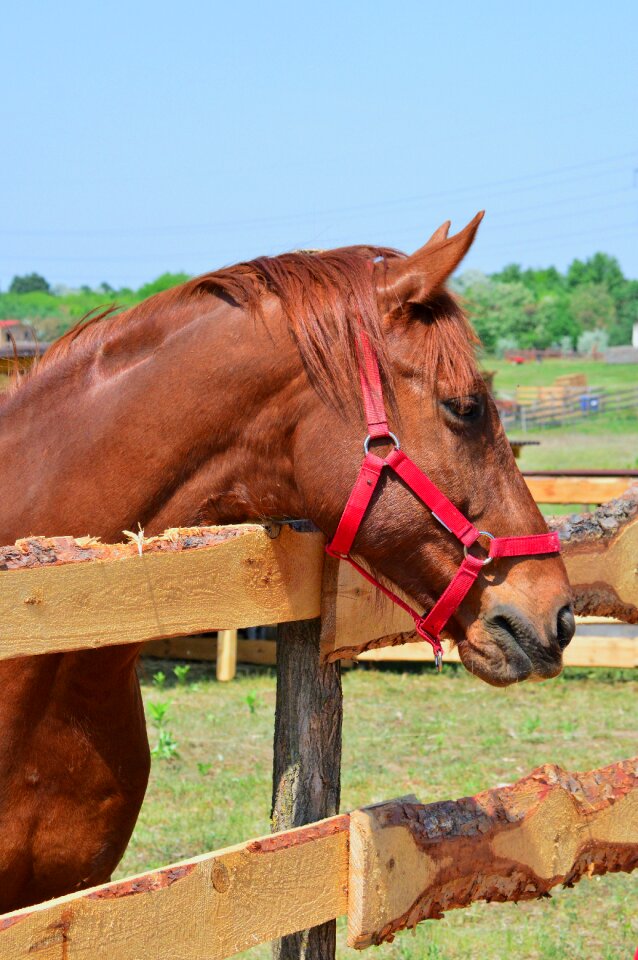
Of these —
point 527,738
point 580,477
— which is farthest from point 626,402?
point 527,738

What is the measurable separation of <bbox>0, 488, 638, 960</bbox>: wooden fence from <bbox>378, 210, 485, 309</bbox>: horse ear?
62 cm

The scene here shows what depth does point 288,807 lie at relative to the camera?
234 centimetres

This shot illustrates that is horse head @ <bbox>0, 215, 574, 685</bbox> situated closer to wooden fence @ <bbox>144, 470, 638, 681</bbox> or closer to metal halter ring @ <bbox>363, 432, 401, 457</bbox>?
metal halter ring @ <bbox>363, 432, 401, 457</bbox>

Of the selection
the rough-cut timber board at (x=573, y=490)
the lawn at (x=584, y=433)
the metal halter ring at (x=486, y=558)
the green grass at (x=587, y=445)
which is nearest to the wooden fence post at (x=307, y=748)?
the metal halter ring at (x=486, y=558)

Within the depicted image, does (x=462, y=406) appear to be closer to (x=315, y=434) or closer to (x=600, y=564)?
(x=315, y=434)

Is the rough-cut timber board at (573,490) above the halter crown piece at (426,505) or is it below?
below

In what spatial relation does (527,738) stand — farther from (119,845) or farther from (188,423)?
(188,423)

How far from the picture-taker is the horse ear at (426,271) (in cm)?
225

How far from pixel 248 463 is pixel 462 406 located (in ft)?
1.77

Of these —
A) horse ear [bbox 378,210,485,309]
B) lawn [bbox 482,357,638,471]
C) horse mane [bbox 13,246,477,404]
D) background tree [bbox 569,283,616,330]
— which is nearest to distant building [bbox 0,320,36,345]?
horse mane [bbox 13,246,477,404]

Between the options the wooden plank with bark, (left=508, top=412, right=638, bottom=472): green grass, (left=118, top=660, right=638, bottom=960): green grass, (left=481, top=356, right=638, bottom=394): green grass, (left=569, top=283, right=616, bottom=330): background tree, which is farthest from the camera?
(left=569, top=283, right=616, bottom=330): background tree

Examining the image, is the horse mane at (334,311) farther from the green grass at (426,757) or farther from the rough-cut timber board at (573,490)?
the rough-cut timber board at (573,490)

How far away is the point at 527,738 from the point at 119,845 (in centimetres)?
460

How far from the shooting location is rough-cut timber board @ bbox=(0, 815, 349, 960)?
162 centimetres
